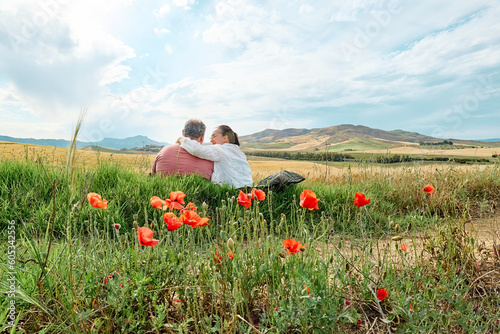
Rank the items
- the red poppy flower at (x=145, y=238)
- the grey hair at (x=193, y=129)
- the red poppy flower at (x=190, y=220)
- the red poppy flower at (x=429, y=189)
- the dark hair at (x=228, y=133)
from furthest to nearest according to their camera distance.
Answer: the dark hair at (x=228, y=133)
the grey hair at (x=193, y=129)
the red poppy flower at (x=429, y=189)
the red poppy flower at (x=190, y=220)
the red poppy flower at (x=145, y=238)

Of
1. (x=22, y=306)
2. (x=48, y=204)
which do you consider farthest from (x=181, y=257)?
(x=48, y=204)

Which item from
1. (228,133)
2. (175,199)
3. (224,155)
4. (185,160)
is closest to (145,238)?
(175,199)

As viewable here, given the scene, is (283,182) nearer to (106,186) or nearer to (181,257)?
(106,186)

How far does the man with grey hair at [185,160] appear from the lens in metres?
5.88

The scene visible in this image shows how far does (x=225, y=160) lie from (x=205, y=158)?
400 mm

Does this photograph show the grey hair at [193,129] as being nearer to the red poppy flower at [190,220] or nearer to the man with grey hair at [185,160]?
the man with grey hair at [185,160]

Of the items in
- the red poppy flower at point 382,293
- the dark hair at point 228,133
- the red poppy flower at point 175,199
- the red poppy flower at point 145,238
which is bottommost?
the red poppy flower at point 382,293

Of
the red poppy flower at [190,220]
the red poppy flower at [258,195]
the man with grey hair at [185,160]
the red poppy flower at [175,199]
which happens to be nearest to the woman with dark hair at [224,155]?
the man with grey hair at [185,160]

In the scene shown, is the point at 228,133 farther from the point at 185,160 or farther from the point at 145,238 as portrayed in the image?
the point at 145,238

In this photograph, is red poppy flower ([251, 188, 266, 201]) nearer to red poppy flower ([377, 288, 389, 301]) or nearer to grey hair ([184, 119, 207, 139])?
red poppy flower ([377, 288, 389, 301])

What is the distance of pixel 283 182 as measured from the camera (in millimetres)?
5605

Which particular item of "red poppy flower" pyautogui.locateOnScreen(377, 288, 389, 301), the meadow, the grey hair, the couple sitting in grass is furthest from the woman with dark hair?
"red poppy flower" pyautogui.locateOnScreen(377, 288, 389, 301)

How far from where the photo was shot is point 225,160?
6207 mm

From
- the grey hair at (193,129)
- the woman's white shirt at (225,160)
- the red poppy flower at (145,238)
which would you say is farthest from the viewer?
the grey hair at (193,129)
